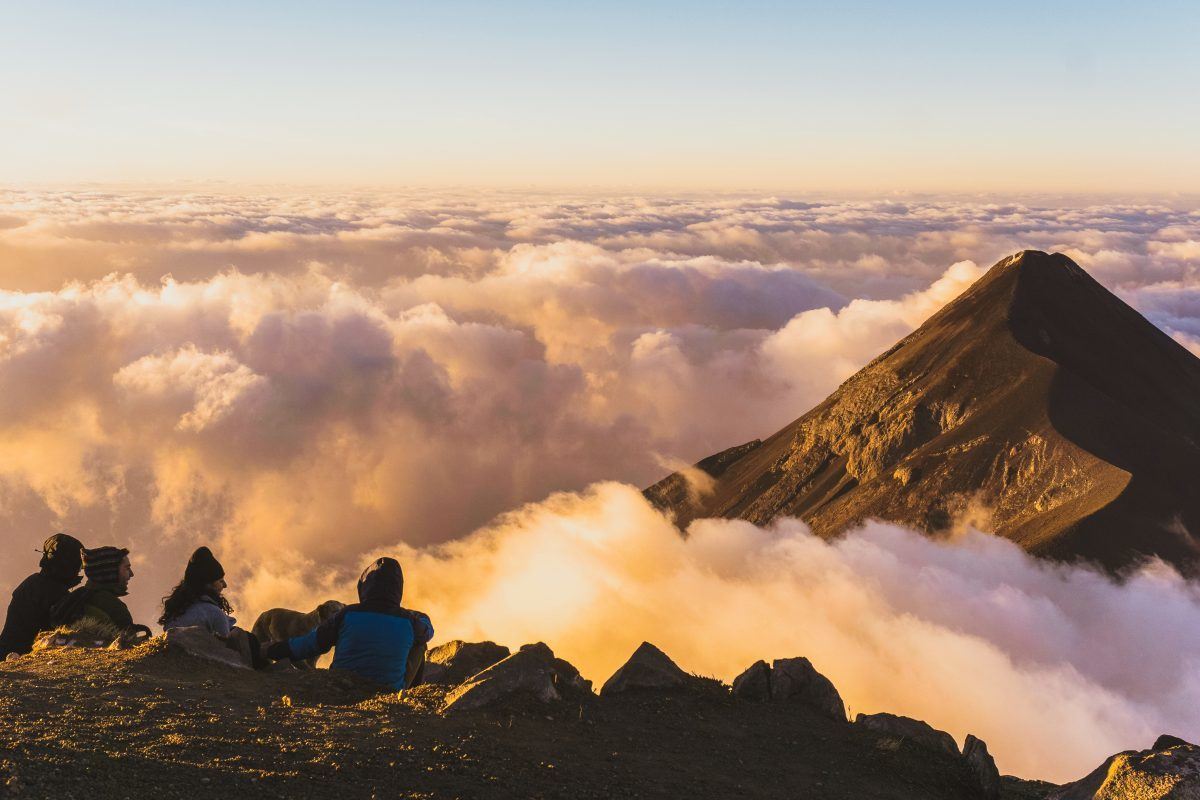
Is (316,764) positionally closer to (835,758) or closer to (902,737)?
(835,758)

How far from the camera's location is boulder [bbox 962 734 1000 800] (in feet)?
36.8

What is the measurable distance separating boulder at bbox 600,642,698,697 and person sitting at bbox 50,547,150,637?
21.7ft

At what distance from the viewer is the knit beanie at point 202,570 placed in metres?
12.1

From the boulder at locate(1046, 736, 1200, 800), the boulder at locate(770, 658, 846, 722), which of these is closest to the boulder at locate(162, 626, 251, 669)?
the boulder at locate(770, 658, 846, 722)

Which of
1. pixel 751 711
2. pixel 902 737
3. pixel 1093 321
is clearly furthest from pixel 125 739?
pixel 1093 321

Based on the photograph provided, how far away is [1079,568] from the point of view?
7550 cm

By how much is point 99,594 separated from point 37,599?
86cm

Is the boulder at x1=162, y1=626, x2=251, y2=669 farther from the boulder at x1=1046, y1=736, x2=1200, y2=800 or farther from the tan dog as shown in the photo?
the boulder at x1=1046, y1=736, x2=1200, y2=800

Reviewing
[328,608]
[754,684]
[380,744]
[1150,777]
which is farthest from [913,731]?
[328,608]

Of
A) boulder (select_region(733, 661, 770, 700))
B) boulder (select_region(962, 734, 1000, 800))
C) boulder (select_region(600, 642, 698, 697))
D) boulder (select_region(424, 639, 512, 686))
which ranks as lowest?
boulder (select_region(424, 639, 512, 686))

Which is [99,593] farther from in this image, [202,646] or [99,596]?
[202,646]

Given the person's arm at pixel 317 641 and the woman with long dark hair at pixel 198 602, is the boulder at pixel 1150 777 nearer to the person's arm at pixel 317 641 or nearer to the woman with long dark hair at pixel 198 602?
the person's arm at pixel 317 641

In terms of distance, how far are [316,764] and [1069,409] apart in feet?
311

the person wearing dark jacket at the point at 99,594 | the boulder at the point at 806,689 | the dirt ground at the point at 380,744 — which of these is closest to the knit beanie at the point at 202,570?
the person wearing dark jacket at the point at 99,594
